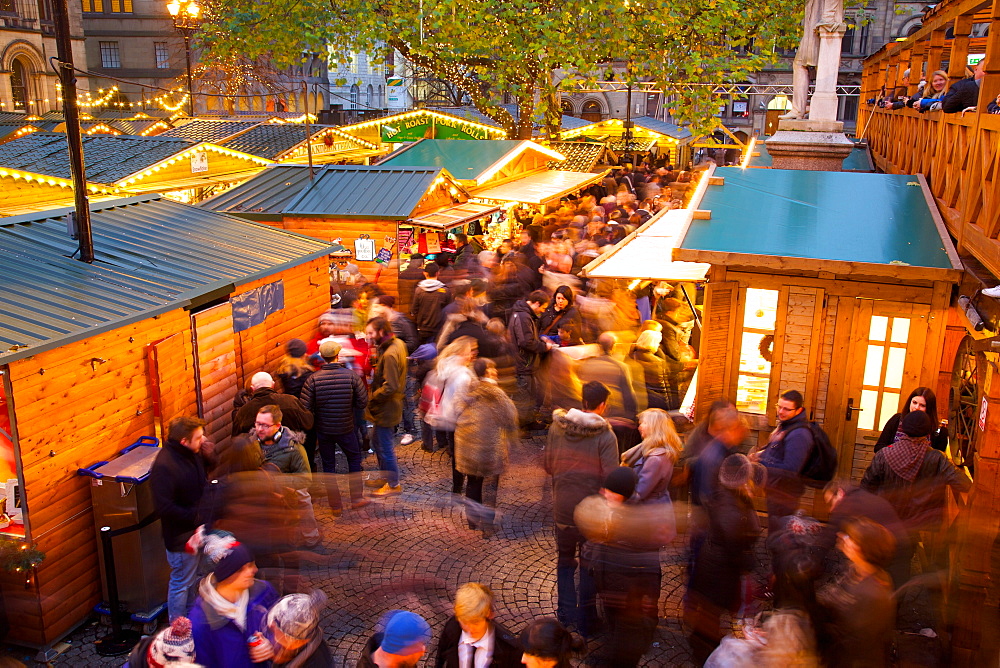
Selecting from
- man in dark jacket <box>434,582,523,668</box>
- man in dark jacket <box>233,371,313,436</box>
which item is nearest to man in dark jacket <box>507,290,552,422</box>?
man in dark jacket <box>233,371,313,436</box>

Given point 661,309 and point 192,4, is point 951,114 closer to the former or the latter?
point 661,309

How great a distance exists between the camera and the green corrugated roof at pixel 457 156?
18.1 m

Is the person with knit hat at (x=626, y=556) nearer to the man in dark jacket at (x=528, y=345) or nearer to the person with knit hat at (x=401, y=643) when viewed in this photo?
the person with knit hat at (x=401, y=643)

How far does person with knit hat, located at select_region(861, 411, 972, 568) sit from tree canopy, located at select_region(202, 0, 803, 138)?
16111 mm

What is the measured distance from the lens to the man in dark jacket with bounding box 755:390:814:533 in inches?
244

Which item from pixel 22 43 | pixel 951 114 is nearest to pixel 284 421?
pixel 951 114

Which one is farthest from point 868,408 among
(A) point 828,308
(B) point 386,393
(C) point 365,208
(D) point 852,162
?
(D) point 852,162

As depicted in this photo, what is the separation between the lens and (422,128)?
26.5m

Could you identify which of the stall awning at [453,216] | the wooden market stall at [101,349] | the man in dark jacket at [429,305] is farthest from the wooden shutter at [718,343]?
the stall awning at [453,216]

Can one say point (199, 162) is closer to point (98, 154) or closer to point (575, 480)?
point (98, 154)

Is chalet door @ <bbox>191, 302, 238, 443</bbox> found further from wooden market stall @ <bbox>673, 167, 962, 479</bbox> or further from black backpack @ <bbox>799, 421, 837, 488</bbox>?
black backpack @ <bbox>799, 421, 837, 488</bbox>

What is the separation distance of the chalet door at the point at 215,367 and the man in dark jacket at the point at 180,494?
2.30m

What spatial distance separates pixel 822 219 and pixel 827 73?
4316 millimetres

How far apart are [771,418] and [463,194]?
32.4 feet
